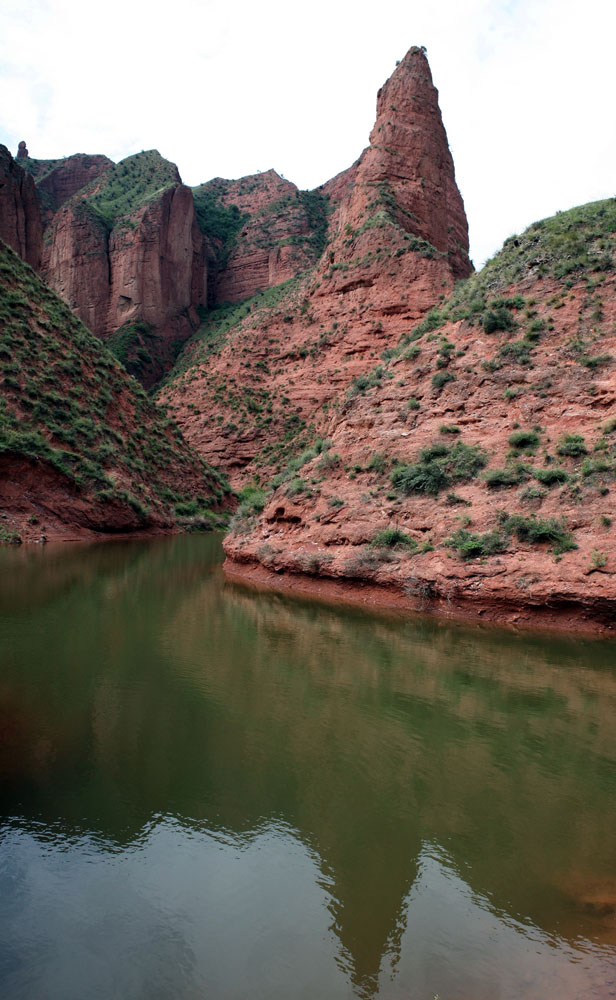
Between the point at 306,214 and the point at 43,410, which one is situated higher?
the point at 306,214

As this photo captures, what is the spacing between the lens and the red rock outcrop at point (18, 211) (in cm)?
5009

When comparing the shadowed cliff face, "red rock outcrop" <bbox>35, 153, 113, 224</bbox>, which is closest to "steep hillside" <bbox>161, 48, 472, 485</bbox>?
the shadowed cliff face

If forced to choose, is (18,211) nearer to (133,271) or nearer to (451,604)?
(133,271)

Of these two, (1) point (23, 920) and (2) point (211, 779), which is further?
(2) point (211, 779)

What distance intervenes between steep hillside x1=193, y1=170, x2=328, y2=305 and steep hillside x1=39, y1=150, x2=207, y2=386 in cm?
612

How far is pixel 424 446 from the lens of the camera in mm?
16625

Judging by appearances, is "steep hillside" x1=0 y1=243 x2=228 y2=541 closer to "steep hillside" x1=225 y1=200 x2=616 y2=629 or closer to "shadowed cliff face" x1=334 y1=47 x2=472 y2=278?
"steep hillside" x1=225 y1=200 x2=616 y2=629

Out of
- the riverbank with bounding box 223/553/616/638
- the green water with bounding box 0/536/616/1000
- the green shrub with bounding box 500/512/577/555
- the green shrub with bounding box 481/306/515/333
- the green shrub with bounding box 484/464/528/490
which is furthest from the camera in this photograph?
the green shrub with bounding box 481/306/515/333

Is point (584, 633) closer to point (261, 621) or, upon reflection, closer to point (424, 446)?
point (261, 621)

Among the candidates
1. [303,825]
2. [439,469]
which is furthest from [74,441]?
[303,825]

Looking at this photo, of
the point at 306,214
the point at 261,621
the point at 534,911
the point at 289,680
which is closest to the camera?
the point at 534,911

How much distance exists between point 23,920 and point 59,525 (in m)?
24.1

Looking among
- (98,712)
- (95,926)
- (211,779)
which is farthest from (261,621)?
(95,926)

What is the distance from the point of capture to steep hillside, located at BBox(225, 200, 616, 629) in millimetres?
12125
